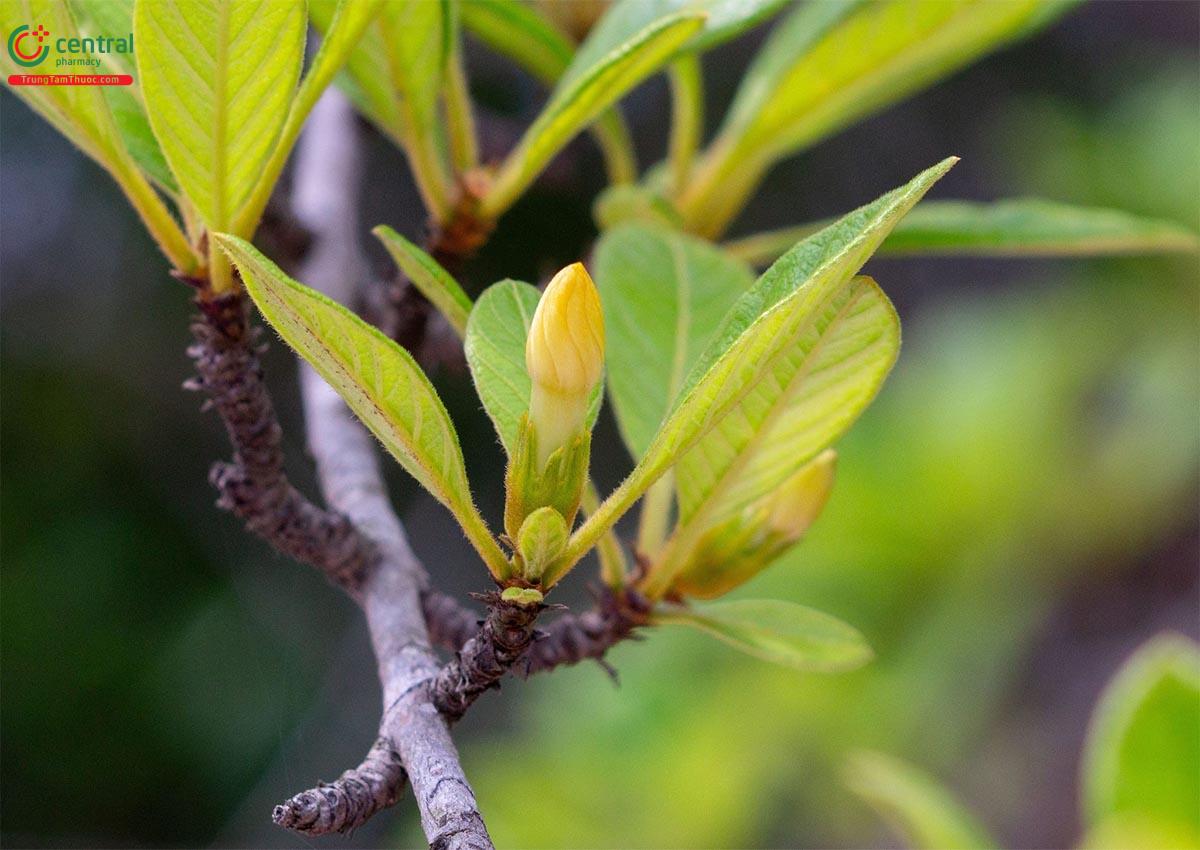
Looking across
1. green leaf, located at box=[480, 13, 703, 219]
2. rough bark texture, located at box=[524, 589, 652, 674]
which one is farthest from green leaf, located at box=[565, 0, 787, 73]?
rough bark texture, located at box=[524, 589, 652, 674]

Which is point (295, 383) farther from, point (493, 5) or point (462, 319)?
point (462, 319)

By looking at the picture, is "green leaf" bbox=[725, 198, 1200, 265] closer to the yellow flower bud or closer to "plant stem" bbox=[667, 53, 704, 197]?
"plant stem" bbox=[667, 53, 704, 197]

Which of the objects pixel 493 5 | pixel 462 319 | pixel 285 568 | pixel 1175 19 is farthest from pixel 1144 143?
pixel 462 319

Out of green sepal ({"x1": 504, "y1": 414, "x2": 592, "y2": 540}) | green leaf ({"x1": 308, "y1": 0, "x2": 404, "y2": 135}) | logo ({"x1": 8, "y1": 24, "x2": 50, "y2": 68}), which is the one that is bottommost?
green sepal ({"x1": 504, "y1": 414, "x2": 592, "y2": 540})

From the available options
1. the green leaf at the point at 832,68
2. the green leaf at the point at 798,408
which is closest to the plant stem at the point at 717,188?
the green leaf at the point at 832,68

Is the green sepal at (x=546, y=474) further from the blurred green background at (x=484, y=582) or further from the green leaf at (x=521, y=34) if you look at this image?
the blurred green background at (x=484, y=582)

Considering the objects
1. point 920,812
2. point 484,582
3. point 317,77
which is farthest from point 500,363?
point 484,582

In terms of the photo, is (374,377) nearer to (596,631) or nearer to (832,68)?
(596,631)
